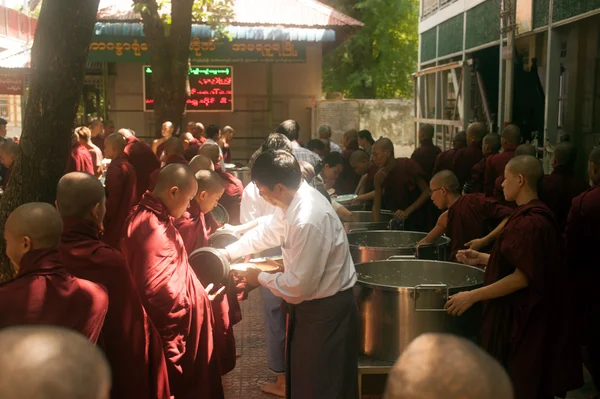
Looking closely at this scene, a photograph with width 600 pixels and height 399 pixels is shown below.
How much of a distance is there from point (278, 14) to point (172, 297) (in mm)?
14318

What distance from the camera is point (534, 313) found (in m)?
4.23

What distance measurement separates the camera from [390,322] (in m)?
4.48

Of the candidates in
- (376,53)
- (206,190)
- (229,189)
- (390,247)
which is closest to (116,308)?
(206,190)

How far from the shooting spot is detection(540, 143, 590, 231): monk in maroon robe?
263 inches

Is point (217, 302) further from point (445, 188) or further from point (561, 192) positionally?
point (561, 192)

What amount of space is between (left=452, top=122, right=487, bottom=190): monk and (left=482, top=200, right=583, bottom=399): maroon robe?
493 centimetres

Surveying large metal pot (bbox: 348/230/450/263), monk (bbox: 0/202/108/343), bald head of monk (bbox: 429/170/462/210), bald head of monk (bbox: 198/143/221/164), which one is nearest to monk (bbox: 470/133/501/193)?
bald head of monk (bbox: 429/170/462/210)

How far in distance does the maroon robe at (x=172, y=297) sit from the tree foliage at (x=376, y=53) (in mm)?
27046

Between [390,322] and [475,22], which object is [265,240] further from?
[475,22]

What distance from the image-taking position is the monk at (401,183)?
26.7 ft

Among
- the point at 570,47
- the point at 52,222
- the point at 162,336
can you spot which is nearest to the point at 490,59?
the point at 570,47

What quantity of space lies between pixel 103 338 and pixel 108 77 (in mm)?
15962

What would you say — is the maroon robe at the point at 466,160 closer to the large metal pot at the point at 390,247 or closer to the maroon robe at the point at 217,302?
the large metal pot at the point at 390,247

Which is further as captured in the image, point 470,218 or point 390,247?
point 470,218
